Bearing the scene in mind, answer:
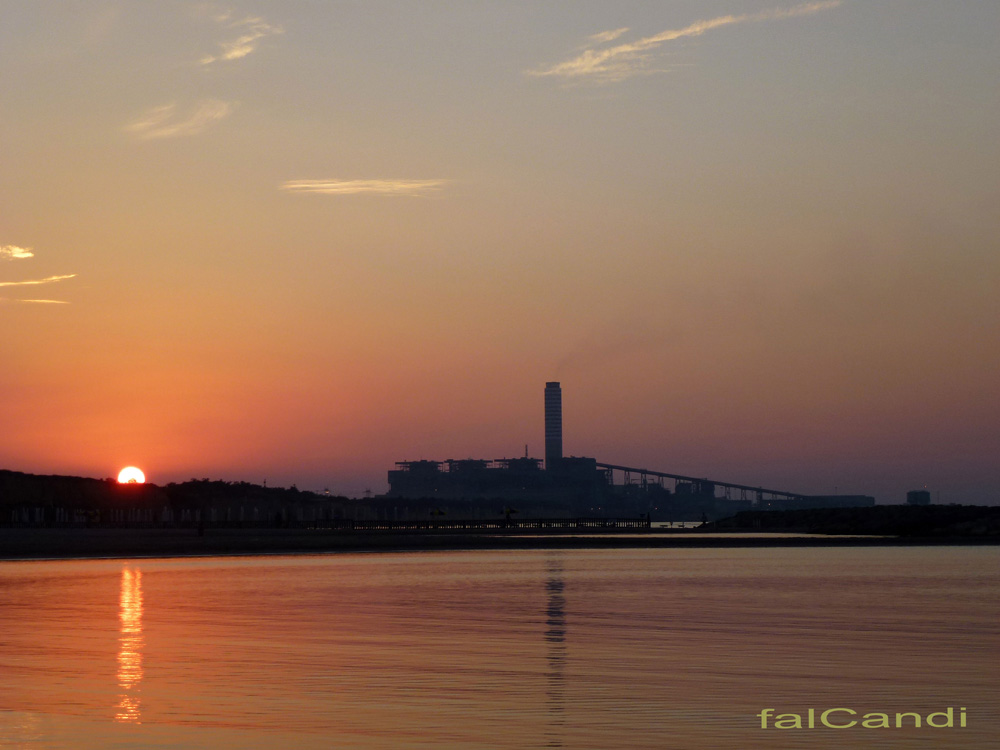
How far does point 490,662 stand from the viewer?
2002cm

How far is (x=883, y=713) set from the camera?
14.9 meters

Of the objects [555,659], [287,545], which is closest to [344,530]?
[287,545]

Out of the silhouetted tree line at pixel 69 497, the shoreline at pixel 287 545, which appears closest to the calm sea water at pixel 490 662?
the shoreline at pixel 287 545

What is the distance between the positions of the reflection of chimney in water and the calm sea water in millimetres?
72

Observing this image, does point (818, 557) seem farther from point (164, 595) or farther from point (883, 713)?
point (883, 713)

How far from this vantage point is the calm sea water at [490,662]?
13789mm

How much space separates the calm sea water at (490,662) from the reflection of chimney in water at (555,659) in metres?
0.07

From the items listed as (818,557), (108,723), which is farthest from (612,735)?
(818,557)

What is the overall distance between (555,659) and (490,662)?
3.99 feet

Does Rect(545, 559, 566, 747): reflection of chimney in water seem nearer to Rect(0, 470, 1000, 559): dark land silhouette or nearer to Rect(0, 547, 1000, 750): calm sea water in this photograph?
Rect(0, 547, 1000, 750): calm sea water

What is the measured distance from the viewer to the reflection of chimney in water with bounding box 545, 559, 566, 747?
562 inches

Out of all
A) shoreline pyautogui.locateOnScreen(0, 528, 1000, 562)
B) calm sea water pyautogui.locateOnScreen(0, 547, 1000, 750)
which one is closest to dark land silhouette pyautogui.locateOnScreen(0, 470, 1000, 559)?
shoreline pyautogui.locateOnScreen(0, 528, 1000, 562)

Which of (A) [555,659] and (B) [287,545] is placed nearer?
(A) [555,659]

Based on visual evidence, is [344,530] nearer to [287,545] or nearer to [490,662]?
[287,545]
